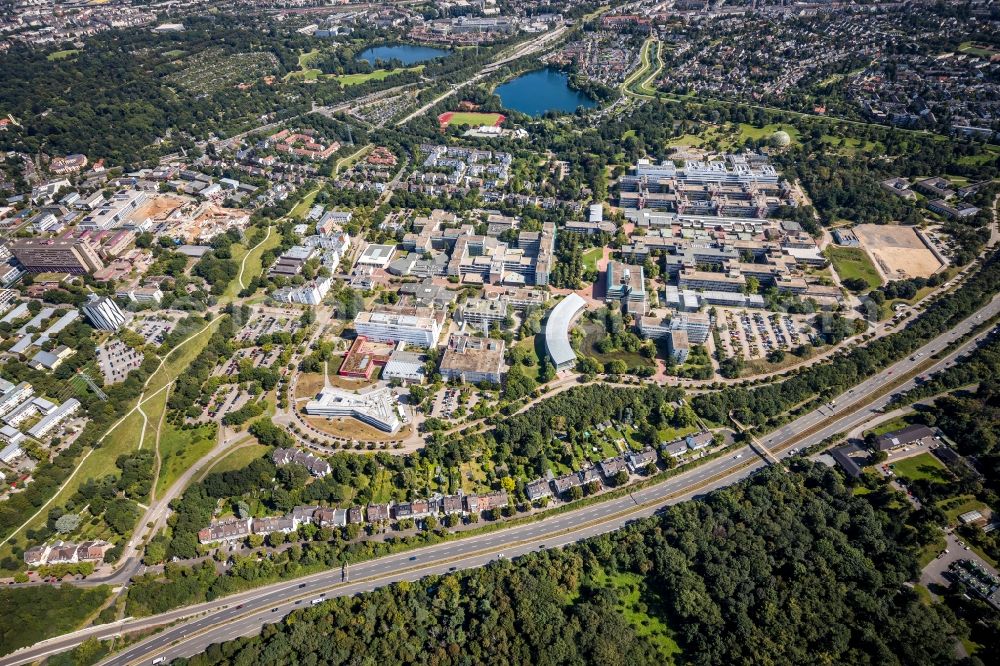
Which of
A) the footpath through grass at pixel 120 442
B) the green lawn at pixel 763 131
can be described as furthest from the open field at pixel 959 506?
the green lawn at pixel 763 131

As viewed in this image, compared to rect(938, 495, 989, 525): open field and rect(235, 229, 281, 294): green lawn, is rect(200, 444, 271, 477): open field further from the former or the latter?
rect(938, 495, 989, 525): open field

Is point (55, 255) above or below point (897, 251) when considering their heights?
below

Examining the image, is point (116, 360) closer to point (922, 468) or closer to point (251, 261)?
point (251, 261)

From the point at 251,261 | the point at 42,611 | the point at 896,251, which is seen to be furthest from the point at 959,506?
the point at 251,261

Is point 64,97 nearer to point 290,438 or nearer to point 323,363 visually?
point 323,363

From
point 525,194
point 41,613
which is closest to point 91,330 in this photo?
point 41,613
